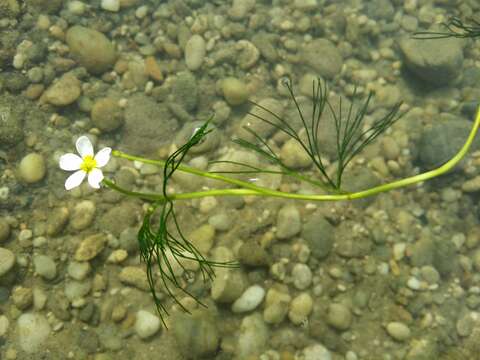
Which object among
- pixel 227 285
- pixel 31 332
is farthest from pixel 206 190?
pixel 31 332

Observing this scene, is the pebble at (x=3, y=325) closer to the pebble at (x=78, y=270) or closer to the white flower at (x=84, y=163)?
the pebble at (x=78, y=270)

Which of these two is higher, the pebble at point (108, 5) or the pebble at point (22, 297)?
the pebble at point (108, 5)

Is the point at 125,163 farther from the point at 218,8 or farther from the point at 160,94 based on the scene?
the point at 218,8

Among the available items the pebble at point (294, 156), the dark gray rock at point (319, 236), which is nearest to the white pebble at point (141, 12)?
the pebble at point (294, 156)

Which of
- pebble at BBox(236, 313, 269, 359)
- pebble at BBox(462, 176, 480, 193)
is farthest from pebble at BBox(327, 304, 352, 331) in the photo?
pebble at BBox(462, 176, 480, 193)

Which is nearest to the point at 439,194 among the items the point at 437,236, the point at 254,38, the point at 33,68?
the point at 437,236

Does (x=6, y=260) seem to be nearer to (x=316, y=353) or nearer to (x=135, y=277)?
(x=135, y=277)
